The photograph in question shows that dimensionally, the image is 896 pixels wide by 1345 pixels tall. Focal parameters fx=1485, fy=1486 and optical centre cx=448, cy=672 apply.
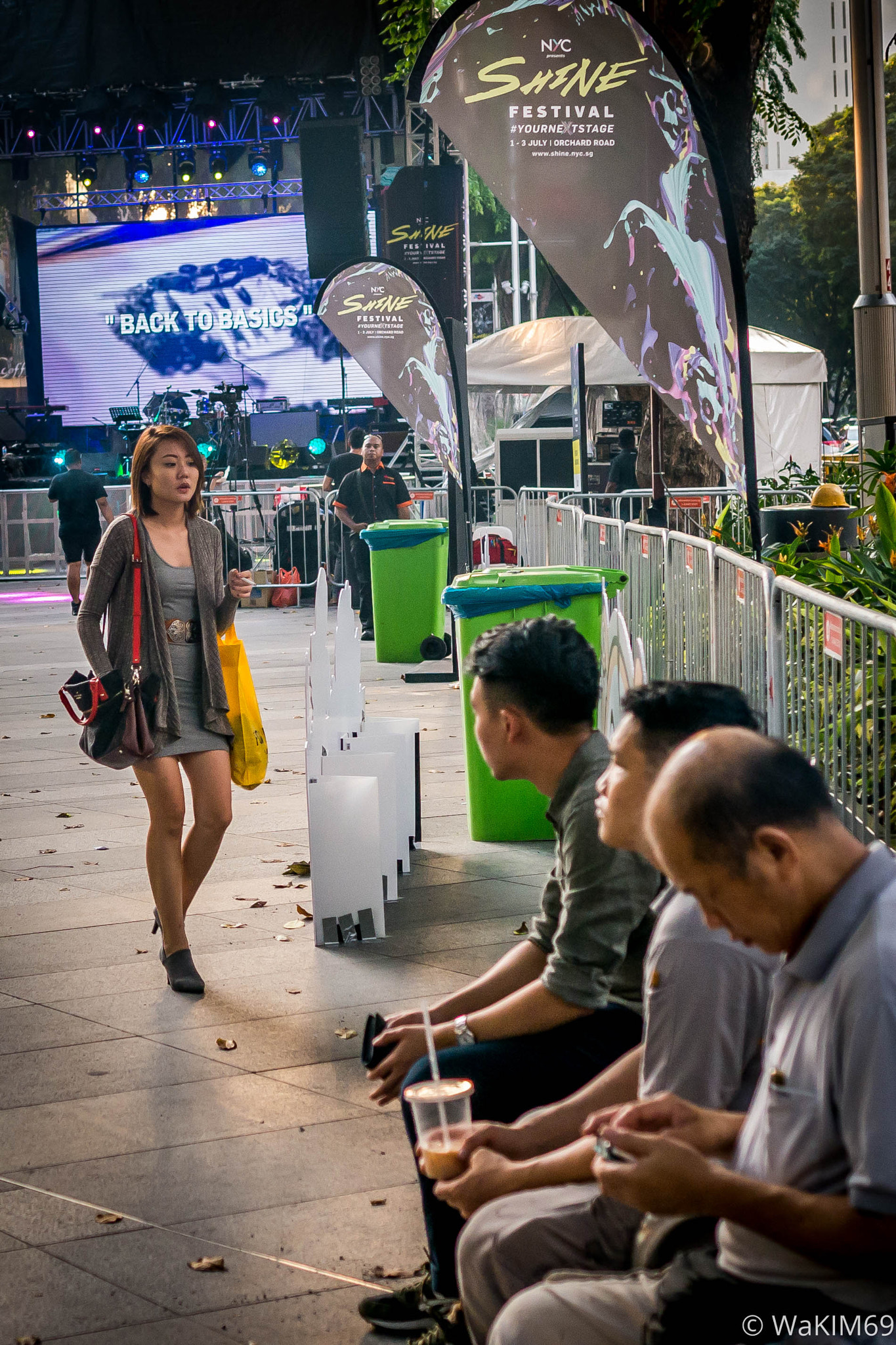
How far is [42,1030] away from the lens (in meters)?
4.83

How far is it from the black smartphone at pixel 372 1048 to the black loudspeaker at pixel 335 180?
23355 mm

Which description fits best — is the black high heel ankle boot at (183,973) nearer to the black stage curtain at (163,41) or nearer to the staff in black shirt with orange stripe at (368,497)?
the staff in black shirt with orange stripe at (368,497)

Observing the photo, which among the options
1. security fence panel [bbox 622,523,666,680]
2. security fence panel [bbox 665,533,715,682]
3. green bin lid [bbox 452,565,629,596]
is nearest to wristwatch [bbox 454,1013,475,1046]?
security fence panel [bbox 665,533,715,682]

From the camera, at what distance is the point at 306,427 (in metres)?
30.5

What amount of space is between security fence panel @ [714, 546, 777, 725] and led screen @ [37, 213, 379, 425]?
26022 mm

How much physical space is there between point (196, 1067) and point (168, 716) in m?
1.26

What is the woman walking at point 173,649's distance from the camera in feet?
16.9

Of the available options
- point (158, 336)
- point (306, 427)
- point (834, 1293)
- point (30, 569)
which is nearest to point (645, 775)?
point (834, 1293)

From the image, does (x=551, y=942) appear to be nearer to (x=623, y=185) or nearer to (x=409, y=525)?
(x=623, y=185)

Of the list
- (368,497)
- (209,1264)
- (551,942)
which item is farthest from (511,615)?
(368,497)

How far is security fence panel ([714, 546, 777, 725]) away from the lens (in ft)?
16.9

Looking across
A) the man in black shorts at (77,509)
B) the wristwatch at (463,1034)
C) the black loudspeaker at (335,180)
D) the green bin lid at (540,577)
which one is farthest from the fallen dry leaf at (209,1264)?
the black loudspeaker at (335,180)

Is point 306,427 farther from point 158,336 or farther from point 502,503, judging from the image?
point 502,503

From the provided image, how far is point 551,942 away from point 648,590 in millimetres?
5353
